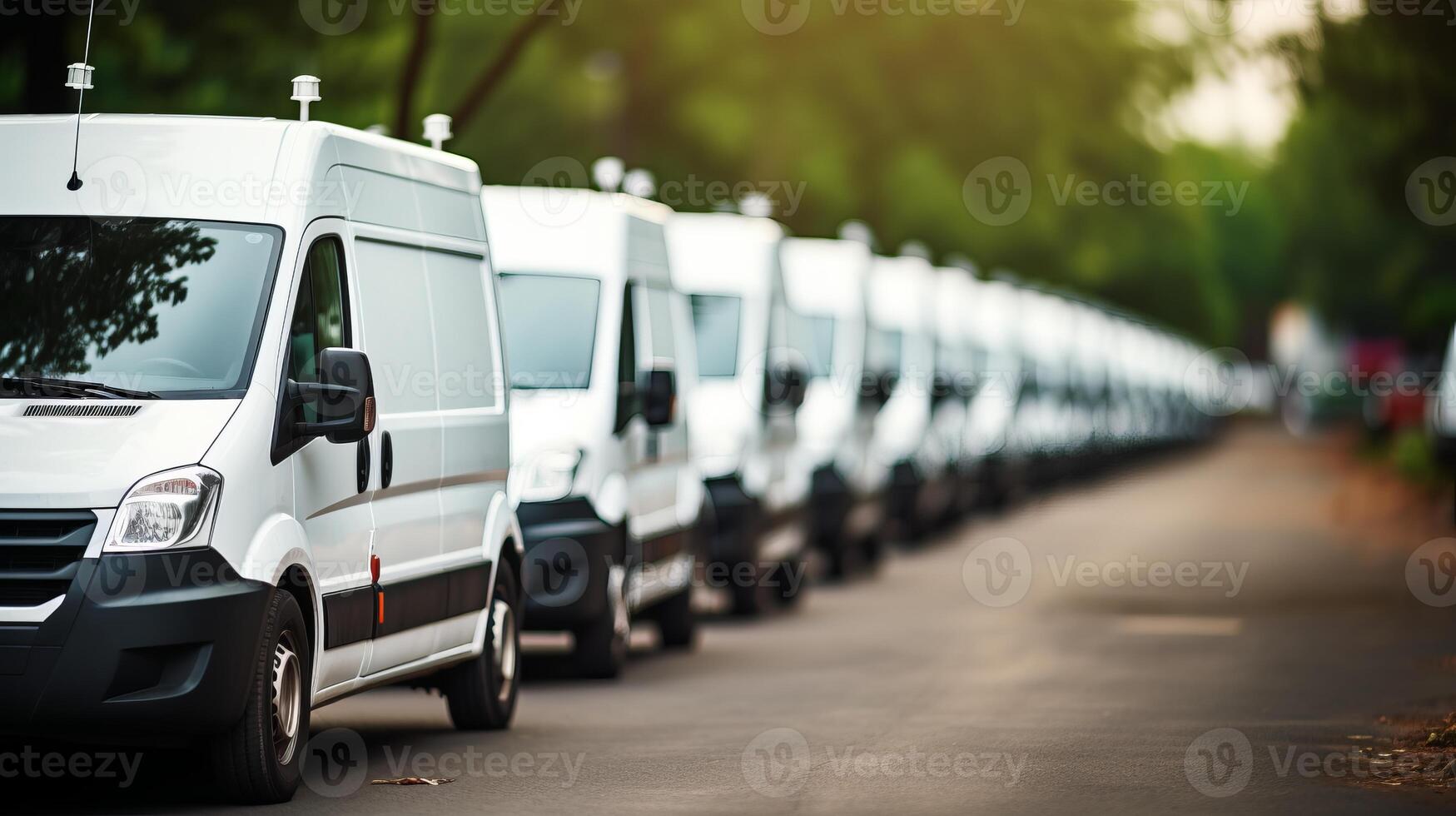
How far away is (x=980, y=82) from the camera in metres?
31.7

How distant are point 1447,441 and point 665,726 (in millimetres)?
17733

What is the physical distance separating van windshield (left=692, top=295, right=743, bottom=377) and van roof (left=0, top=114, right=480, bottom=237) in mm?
9385

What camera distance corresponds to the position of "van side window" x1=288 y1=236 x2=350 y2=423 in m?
8.73

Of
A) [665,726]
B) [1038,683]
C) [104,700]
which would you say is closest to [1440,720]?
[1038,683]

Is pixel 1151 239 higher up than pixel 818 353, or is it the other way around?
pixel 1151 239

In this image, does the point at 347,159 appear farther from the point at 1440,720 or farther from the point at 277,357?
the point at 1440,720

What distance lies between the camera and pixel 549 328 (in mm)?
13828

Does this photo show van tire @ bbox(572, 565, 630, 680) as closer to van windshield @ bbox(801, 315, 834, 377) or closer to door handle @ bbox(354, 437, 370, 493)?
door handle @ bbox(354, 437, 370, 493)

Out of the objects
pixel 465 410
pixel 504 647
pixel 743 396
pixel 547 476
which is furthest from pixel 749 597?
pixel 465 410

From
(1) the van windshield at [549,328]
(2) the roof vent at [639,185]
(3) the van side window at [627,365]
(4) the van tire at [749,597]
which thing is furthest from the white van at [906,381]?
(1) the van windshield at [549,328]

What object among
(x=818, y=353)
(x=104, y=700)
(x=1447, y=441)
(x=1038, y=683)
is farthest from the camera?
(x=1447, y=441)

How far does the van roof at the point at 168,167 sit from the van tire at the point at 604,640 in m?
4.67

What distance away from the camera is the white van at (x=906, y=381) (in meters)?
24.1

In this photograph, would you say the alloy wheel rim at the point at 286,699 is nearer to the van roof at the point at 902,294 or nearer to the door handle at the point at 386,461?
the door handle at the point at 386,461
